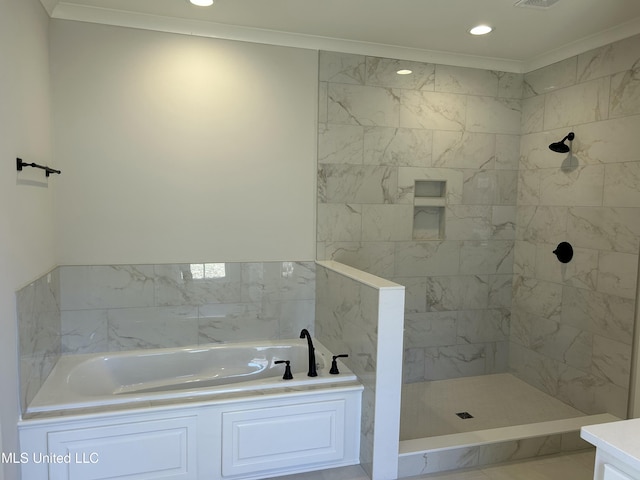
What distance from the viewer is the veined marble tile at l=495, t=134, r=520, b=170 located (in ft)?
12.6

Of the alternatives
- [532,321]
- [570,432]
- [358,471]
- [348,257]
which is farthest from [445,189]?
[358,471]

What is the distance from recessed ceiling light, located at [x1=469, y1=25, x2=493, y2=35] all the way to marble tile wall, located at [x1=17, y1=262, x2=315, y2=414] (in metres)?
2.00

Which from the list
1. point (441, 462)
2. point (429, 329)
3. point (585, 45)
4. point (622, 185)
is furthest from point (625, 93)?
point (441, 462)

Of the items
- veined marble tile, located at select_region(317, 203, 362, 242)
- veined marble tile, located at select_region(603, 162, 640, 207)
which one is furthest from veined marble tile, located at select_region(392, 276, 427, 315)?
veined marble tile, located at select_region(603, 162, 640, 207)

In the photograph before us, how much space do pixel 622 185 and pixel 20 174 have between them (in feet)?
11.6

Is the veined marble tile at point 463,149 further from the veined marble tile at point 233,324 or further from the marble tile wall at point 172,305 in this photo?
the veined marble tile at point 233,324

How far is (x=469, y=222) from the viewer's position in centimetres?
379

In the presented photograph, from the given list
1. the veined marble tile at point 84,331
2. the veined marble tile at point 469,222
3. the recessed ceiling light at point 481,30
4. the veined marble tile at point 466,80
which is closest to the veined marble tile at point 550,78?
the veined marble tile at point 466,80

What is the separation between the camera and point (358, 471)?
261 centimetres

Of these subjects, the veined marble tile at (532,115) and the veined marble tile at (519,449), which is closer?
the veined marble tile at (519,449)

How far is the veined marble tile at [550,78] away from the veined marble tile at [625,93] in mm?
360

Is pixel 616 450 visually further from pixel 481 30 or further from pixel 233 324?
pixel 481 30

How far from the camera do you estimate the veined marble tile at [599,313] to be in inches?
117

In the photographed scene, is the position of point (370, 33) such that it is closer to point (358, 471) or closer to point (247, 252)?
point (247, 252)
